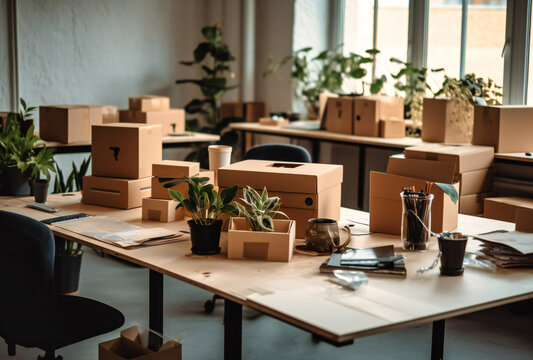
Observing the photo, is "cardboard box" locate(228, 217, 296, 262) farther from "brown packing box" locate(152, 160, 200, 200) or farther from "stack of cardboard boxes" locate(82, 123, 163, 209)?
"stack of cardboard boxes" locate(82, 123, 163, 209)

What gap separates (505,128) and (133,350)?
278 cm

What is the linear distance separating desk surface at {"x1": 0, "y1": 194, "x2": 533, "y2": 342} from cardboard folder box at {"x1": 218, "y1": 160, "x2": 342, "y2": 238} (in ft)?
0.68

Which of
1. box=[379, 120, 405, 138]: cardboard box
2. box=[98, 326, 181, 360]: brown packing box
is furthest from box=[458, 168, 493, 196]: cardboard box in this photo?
box=[98, 326, 181, 360]: brown packing box

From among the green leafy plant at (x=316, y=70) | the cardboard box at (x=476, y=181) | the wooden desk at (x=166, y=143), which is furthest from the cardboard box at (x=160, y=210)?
the green leafy plant at (x=316, y=70)

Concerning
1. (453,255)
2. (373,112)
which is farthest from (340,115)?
(453,255)

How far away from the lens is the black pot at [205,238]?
2.18 m

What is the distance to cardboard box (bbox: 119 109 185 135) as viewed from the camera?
16.8ft

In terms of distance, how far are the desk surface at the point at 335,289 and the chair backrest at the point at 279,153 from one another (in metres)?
1.41

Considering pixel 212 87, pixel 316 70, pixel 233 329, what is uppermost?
pixel 316 70

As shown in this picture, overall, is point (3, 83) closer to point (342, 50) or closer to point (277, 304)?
point (342, 50)

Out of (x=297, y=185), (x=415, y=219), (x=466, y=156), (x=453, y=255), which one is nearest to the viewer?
(x=453, y=255)

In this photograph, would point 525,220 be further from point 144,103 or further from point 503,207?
point 144,103

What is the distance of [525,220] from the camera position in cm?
238

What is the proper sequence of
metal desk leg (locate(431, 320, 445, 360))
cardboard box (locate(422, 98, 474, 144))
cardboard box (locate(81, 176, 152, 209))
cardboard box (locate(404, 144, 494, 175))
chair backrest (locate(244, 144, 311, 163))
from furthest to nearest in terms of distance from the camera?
cardboard box (locate(422, 98, 474, 144))
chair backrest (locate(244, 144, 311, 163))
cardboard box (locate(404, 144, 494, 175))
cardboard box (locate(81, 176, 152, 209))
metal desk leg (locate(431, 320, 445, 360))
